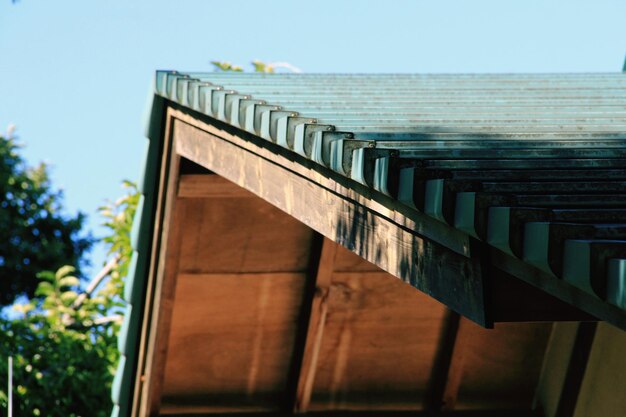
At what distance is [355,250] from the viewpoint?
11.6ft

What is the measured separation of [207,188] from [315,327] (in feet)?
3.69

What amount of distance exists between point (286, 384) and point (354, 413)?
430 millimetres

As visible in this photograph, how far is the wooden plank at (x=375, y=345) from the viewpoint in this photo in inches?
246

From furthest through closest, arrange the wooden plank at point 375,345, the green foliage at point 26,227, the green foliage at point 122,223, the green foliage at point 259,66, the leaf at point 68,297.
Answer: the green foliage at point 26,227 → the leaf at point 68,297 → the green foliage at point 259,66 → the green foliage at point 122,223 → the wooden plank at point 375,345

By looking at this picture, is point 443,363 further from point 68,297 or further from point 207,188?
point 68,297

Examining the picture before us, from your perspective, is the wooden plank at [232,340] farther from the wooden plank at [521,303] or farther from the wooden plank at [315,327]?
the wooden plank at [521,303]

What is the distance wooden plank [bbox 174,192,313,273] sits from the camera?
19.1ft

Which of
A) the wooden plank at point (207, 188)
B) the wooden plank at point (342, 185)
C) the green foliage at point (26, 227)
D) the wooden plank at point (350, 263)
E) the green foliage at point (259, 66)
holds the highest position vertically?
the green foliage at point (259, 66)

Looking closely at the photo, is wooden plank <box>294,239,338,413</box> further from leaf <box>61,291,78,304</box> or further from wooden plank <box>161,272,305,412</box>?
leaf <box>61,291,78,304</box>

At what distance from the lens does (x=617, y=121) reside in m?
4.06

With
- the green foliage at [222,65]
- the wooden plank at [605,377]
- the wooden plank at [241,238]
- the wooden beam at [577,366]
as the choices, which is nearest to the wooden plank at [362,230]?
the wooden plank at [241,238]

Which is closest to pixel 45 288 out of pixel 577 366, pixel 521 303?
pixel 577 366

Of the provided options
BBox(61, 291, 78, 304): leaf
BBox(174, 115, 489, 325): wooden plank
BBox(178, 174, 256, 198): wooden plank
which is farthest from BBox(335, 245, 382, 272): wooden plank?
BBox(61, 291, 78, 304): leaf

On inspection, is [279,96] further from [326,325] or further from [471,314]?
[471,314]
